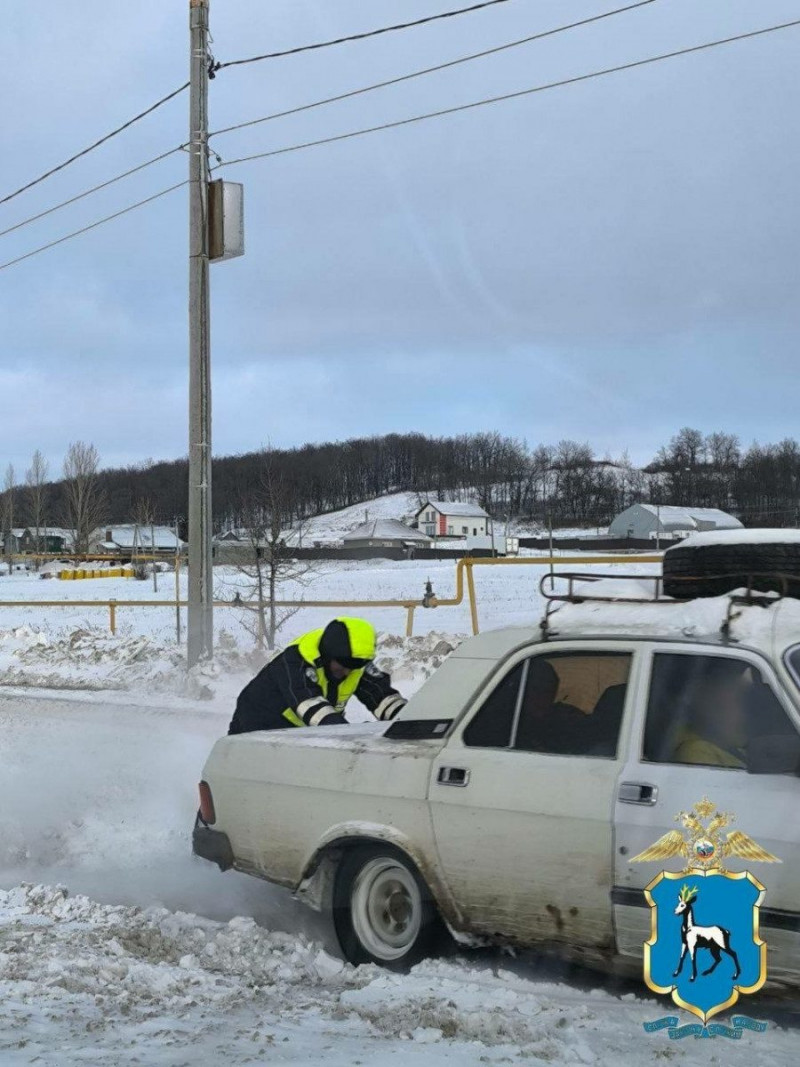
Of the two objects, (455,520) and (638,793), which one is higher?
(455,520)

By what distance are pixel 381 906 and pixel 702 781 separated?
1643mm

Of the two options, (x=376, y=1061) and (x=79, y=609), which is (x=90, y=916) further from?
(x=79, y=609)

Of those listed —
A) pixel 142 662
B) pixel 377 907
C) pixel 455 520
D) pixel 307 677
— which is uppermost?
pixel 455 520

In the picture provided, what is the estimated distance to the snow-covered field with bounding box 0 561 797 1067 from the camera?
3465 mm

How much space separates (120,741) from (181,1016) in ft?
22.0

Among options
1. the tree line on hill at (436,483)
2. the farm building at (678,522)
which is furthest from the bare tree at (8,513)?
the farm building at (678,522)

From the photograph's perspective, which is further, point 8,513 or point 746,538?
point 8,513

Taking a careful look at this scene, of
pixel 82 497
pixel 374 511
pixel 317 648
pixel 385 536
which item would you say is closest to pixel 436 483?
pixel 374 511

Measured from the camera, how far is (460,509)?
10275 cm

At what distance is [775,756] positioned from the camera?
12.0 feet

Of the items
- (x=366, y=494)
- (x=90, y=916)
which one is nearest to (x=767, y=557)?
(x=90, y=916)

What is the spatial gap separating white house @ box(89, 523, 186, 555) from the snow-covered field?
81.5 meters

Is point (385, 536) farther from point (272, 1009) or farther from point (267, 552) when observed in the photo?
point (272, 1009)

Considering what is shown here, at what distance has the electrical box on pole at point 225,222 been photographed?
523 inches
